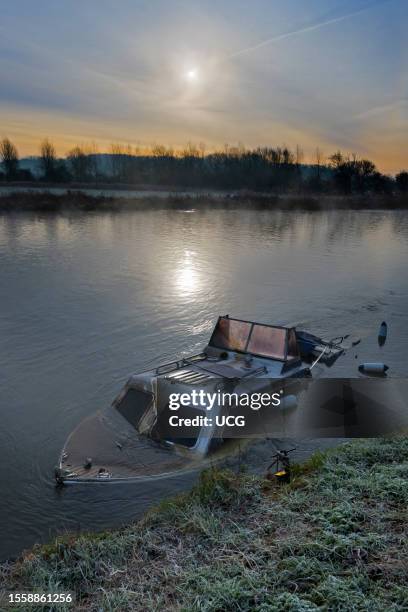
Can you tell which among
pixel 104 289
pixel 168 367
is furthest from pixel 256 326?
pixel 104 289

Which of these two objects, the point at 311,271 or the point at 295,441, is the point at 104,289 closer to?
the point at 311,271

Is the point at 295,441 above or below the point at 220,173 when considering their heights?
below

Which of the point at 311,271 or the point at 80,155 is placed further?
the point at 80,155

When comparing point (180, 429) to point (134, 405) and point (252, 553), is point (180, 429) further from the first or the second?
point (252, 553)

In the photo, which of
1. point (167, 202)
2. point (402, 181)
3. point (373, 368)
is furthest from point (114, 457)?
point (402, 181)

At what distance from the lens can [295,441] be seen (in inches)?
488

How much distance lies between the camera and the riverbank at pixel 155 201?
62.4 m

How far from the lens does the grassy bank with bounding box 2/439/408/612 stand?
5.16m

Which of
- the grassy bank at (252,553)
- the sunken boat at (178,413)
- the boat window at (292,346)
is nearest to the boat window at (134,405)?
the sunken boat at (178,413)

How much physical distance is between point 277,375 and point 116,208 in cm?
5816

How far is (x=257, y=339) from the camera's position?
1427 centimetres

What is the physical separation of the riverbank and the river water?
6.83 metres

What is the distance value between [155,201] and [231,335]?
202ft

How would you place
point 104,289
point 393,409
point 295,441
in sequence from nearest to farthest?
point 295,441 < point 393,409 < point 104,289
